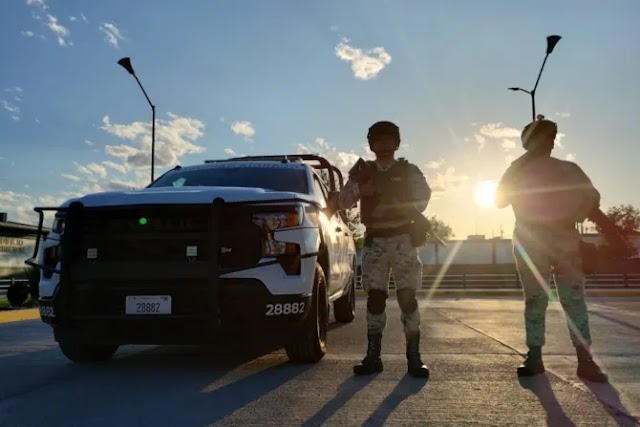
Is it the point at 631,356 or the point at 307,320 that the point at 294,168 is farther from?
the point at 631,356

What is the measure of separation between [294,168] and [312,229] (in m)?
1.59

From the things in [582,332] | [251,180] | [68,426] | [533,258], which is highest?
[251,180]

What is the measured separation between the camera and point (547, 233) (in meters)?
4.45

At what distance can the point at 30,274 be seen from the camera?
17.7m

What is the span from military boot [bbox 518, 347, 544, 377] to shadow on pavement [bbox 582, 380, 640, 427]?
34 centimetres

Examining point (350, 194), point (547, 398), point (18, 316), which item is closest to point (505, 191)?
point (350, 194)

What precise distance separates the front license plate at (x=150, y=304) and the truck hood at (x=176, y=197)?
674mm

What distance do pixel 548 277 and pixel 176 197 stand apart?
2.82m

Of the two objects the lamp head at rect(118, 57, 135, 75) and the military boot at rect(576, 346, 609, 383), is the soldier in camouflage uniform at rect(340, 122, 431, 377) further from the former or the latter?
the lamp head at rect(118, 57, 135, 75)

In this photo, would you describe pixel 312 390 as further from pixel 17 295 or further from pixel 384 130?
pixel 17 295

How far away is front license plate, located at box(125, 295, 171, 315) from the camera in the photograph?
4266mm

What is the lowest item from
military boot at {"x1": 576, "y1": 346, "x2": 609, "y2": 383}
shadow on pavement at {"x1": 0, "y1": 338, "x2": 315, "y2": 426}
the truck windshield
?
shadow on pavement at {"x1": 0, "y1": 338, "x2": 315, "y2": 426}

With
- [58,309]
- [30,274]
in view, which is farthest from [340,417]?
[30,274]

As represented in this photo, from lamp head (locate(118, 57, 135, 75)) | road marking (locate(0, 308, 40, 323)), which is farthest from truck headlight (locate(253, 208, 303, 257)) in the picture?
lamp head (locate(118, 57, 135, 75))
